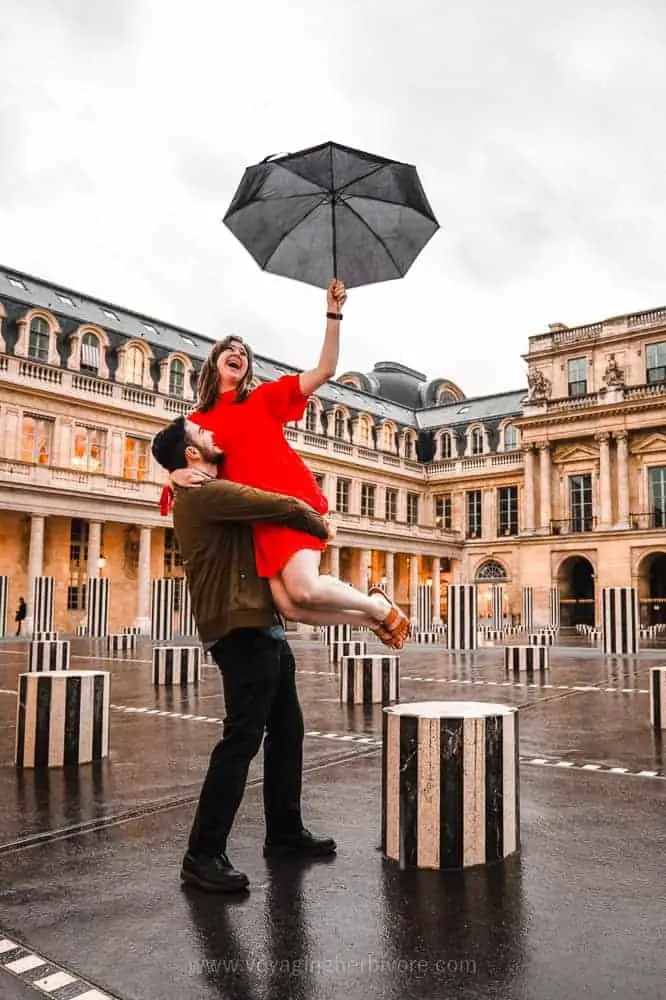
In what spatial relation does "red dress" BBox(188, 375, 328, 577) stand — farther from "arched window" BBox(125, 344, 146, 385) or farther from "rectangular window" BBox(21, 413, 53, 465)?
"arched window" BBox(125, 344, 146, 385)

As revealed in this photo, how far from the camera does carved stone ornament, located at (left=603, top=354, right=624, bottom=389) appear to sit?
135ft

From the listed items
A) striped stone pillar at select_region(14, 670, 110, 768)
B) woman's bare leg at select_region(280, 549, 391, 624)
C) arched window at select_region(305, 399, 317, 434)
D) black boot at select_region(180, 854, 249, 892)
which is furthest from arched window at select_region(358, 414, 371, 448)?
black boot at select_region(180, 854, 249, 892)

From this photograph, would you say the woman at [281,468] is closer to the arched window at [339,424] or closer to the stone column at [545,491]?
the stone column at [545,491]

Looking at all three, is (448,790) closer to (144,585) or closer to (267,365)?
(144,585)

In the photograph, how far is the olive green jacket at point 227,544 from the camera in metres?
3.06

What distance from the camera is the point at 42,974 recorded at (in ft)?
7.39

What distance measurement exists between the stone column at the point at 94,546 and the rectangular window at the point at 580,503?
83.5 feet

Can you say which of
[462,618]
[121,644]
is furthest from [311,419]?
[121,644]

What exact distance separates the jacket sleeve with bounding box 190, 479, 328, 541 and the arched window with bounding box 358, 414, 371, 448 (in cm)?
4562

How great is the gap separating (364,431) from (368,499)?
4.45 m

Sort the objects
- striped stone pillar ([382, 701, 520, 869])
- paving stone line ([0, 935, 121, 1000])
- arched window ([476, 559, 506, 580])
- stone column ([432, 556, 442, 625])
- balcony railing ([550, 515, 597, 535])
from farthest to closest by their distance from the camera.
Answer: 1. arched window ([476, 559, 506, 580])
2. stone column ([432, 556, 442, 625])
3. balcony railing ([550, 515, 597, 535])
4. striped stone pillar ([382, 701, 520, 869])
5. paving stone line ([0, 935, 121, 1000])

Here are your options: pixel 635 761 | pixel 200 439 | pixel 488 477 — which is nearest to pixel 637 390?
pixel 488 477

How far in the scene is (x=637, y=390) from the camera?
4066 centimetres

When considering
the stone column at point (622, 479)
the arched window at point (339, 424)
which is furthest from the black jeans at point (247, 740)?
the arched window at point (339, 424)
